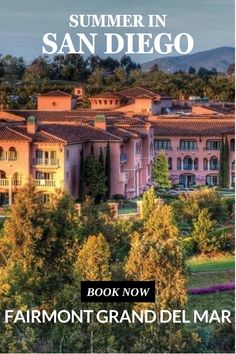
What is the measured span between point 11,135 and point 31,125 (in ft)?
0.49

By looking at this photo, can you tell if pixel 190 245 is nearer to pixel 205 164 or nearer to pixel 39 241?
pixel 205 164

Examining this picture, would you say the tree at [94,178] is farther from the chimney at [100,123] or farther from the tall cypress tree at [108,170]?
the chimney at [100,123]

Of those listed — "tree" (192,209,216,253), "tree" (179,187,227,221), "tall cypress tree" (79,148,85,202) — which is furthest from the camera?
"tree" (192,209,216,253)

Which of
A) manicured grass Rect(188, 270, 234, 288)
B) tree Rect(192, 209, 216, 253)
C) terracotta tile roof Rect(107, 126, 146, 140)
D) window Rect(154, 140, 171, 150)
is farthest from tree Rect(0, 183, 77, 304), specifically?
tree Rect(192, 209, 216, 253)

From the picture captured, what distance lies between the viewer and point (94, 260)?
4.93 meters

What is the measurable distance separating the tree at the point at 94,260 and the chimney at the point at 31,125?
67 centimetres

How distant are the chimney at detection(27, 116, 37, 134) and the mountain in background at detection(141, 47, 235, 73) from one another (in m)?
0.68

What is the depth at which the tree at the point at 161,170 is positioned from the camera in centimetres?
576

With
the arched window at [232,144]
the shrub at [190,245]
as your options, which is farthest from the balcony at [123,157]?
the shrub at [190,245]

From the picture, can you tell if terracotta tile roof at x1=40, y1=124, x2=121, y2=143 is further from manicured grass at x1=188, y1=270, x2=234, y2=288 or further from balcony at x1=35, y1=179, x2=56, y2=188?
manicured grass at x1=188, y1=270, x2=234, y2=288

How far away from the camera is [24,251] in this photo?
5227 mm

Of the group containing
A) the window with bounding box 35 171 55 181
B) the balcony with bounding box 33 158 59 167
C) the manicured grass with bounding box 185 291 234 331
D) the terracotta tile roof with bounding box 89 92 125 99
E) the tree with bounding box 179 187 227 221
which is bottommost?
the manicured grass with bounding box 185 291 234 331

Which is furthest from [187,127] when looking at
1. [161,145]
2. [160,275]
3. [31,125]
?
[160,275]

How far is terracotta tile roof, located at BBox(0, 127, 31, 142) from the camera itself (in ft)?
17.8
